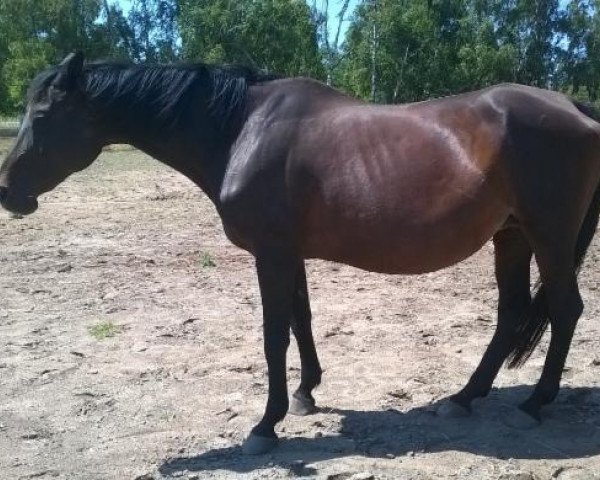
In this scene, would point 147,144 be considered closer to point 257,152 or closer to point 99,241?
point 257,152

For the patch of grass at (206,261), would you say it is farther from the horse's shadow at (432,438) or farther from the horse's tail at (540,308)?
the horse's tail at (540,308)

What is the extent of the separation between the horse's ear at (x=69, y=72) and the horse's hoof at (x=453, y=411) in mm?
2757

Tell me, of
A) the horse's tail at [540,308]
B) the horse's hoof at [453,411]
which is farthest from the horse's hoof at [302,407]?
the horse's tail at [540,308]

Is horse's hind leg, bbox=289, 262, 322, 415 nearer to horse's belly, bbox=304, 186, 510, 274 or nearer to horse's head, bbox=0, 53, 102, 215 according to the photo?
horse's belly, bbox=304, 186, 510, 274

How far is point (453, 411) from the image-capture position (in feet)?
12.9

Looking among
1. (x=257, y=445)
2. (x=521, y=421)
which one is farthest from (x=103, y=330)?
(x=521, y=421)

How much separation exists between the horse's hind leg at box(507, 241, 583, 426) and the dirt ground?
0.52 ft

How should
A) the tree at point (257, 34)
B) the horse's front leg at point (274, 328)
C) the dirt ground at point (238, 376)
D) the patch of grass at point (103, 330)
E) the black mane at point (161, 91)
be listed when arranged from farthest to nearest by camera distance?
the tree at point (257, 34) < the patch of grass at point (103, 330) < the black mane at point (161, 91) < the horse's front leg at point (274, 328) < the dirt ground at point (238, 376)

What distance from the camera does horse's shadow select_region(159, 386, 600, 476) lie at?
11.3ft

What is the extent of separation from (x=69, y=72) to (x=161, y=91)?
487mm

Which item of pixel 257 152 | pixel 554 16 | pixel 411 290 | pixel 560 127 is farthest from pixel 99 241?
pixel 554 16

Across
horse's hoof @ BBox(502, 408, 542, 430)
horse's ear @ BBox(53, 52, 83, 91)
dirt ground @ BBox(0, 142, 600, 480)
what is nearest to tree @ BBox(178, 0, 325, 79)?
dirt ground @ BBox(0, 142, 600, 480)

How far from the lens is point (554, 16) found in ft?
134

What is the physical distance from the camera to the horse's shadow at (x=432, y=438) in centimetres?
346
